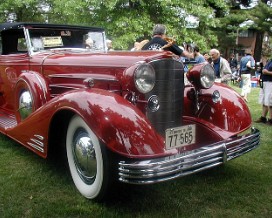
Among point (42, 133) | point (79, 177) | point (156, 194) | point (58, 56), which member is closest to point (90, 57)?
point (58, 56)

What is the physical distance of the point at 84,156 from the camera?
288 centimetres

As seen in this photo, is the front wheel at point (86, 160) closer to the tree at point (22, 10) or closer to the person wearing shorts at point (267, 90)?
the person wearing shorts at point (267, 90)

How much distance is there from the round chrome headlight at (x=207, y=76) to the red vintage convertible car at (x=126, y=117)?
0.01m

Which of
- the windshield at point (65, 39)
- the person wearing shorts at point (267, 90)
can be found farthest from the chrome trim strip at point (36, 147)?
the person wearing shorts at point (267, 90)

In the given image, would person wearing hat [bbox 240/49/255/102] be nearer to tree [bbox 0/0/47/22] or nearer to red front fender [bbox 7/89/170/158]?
red front fender [bbox 7/89/170/158]

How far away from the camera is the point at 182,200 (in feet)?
9.62

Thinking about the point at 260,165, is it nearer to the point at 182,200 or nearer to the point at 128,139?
the point at 182,200

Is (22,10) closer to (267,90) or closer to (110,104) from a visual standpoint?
(267,90)

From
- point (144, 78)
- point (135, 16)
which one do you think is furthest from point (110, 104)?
point (135, 16)

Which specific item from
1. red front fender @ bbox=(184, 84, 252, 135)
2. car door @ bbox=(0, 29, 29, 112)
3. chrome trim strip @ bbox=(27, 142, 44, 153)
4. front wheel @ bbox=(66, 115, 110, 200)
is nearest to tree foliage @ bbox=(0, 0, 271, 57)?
car door @ bbox=(0, 29, 29, 112)

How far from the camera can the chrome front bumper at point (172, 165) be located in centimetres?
239

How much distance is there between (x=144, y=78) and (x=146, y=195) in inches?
44.1

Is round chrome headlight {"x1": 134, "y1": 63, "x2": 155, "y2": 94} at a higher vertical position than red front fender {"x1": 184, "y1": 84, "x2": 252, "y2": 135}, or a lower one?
higher

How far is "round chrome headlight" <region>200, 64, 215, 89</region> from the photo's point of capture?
3.39 meters
